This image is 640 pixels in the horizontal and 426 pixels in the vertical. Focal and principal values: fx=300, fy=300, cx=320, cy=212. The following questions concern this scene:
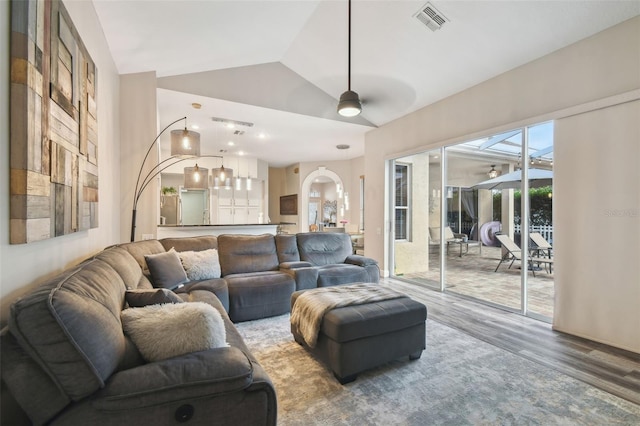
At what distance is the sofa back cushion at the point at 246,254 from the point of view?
393cm

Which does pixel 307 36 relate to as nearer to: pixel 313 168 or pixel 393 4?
pixel 393 4

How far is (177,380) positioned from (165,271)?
6.76ft

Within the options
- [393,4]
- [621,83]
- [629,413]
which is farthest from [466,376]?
[393,4]

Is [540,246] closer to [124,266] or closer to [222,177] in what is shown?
→ [124,266]

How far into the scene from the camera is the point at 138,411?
112 cm

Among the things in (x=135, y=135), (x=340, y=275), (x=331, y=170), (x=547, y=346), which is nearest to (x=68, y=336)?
(x=340, y=275)

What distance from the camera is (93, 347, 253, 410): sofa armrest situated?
111 cm

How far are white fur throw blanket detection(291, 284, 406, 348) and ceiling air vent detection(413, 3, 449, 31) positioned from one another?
302cm

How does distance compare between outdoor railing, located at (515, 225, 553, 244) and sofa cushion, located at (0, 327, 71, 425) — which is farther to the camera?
outdoor railing, located at (515, 225, 553, 244)

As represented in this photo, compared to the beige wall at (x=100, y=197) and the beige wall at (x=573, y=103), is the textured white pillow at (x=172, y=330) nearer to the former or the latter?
the beige wall at (x=100, y=197)

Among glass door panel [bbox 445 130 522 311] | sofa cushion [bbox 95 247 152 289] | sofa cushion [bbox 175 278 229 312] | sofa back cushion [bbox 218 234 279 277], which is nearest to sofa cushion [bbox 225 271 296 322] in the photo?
sofa cushion [bbox 175 278 229 312]

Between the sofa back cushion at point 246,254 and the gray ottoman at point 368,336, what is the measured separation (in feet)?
5.86

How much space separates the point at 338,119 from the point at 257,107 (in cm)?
151

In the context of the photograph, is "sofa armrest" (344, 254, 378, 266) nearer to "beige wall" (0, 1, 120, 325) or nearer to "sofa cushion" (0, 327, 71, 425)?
"beige wall" (0, 1, 120, 325)
